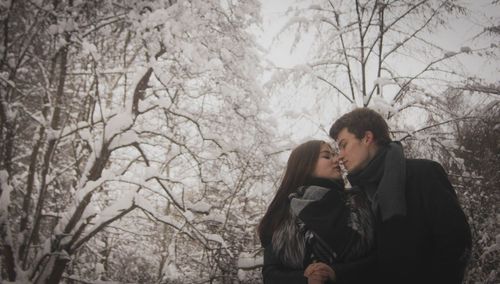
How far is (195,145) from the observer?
631 cm

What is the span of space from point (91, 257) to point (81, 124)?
353 cm

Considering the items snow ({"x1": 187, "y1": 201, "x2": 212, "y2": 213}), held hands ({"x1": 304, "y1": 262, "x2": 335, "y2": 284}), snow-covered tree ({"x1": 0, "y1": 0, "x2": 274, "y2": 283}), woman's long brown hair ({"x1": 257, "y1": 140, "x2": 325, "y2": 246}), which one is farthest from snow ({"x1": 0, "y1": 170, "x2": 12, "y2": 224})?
held hands ({"x1": 304, "y1": 262, "x2": 335, "y2": 284})

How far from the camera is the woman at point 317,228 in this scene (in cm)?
174

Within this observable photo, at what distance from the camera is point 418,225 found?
63.5 inches

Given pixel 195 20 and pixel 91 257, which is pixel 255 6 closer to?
pixel 195 20

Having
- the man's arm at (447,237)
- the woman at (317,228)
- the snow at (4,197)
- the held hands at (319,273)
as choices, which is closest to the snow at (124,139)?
the snow at (4,197)

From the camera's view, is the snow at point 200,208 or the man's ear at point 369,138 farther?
the snow at point 200,208

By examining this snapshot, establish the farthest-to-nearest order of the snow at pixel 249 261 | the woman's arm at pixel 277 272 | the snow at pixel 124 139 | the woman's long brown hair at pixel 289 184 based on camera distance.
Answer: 1. the snow at pixel 124 139
2. the snow at pixel 249 261
3. the woman's long brown hair at pixel 289 184
4. the woman's arm at pixel 277 272

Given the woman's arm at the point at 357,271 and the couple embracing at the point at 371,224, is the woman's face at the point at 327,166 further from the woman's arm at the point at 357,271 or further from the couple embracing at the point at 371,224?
the woman's arm at the point at 357,271

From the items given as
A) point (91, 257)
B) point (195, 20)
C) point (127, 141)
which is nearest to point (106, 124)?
point (127, 141)

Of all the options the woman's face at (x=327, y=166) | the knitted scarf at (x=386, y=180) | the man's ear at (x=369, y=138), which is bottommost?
the knitted scarf at (x=386, y=180)

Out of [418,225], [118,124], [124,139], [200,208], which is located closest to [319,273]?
[418,225]

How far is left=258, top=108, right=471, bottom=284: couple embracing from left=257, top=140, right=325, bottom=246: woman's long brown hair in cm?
2

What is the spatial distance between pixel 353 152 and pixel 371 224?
1.73 ft
